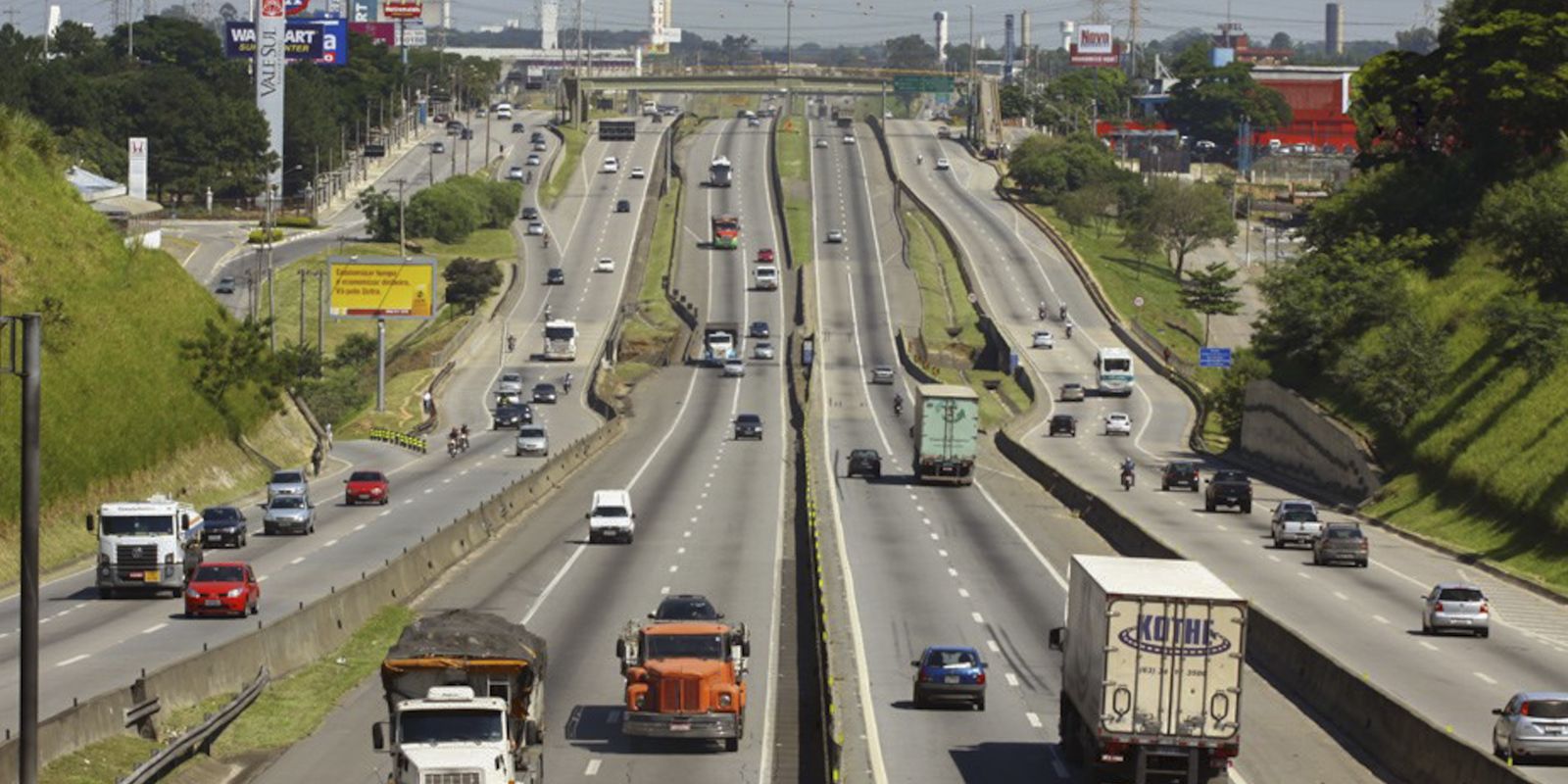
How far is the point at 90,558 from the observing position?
71.2 metres

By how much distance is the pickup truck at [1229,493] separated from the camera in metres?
93.9

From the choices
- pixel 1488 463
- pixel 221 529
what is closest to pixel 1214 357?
pixel 1488 463

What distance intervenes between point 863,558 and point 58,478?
2410 cm

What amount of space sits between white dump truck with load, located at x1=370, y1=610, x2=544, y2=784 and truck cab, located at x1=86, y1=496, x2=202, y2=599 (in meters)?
23.6

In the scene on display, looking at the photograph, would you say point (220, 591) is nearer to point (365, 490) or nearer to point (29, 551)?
point (29, 551)

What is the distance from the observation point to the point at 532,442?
11431 centimetres

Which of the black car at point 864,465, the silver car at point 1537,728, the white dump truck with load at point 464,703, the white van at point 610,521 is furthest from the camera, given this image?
the black car at point 864,465

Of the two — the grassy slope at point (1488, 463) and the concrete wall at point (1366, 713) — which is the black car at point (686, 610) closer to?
the concrete wall at point (1366, 713)

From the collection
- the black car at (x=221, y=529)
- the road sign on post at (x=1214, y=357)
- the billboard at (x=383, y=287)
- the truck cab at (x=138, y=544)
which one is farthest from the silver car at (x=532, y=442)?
the road sign on post at (x=1214, y=357)

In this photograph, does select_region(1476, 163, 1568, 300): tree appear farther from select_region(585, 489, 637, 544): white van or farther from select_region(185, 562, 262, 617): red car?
select_region(185, 562, 262, 617): red car

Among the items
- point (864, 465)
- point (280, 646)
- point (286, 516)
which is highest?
point (280, 646)

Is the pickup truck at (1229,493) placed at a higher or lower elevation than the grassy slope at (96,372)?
lower

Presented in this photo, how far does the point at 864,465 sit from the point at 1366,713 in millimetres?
60253

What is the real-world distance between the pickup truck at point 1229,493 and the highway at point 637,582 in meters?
16.1
